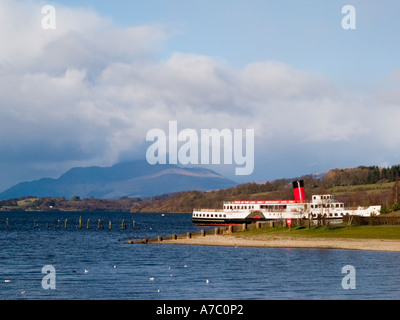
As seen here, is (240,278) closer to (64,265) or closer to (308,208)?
(64,265)

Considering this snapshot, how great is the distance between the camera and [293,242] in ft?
276

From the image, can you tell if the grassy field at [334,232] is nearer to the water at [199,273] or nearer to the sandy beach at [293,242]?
the sandy beach at [293,242]

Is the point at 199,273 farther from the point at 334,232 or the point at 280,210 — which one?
the point at 280,210

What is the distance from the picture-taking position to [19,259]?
76.8 m

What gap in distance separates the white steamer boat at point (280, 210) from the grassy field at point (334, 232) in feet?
85.6

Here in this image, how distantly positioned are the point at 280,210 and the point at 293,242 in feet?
180

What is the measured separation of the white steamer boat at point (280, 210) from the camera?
414 ft

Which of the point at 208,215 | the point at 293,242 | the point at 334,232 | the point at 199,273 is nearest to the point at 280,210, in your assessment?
the point at 208,215

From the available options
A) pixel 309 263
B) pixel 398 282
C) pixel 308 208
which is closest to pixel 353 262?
pixel 309 263

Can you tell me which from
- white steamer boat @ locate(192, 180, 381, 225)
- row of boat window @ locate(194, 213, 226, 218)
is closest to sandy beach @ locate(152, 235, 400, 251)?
white steamer boat @ locate(192, 180, 381, 225)

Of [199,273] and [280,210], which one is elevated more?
[280,210]

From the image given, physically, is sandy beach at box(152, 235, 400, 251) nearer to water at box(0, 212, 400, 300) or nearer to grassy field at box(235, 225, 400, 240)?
grassy field at box(235, 225, 400, 240)
